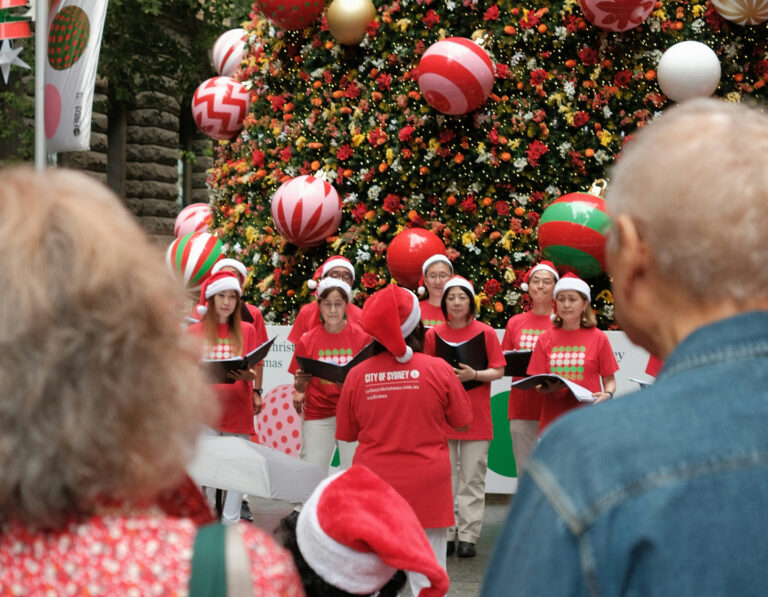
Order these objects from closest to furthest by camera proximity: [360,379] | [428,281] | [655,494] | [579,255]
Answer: [655,494], [360,379], [428,281], [579,255]

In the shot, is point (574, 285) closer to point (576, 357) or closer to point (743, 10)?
point (576, 357)

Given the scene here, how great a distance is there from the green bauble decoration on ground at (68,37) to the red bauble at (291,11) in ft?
10.8

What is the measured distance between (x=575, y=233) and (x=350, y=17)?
3.57 meters

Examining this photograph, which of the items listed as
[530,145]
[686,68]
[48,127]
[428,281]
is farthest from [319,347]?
[686,68]

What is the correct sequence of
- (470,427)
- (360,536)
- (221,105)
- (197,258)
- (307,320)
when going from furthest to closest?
(221,105), (197,258), (307,320), (470,427), (360,536)

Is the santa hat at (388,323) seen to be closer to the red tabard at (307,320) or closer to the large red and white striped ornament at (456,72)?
the red tabard at (307,320)

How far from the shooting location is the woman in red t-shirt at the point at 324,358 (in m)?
7.06

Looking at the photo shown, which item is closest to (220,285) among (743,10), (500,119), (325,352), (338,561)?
(325,352)

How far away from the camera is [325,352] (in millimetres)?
7195

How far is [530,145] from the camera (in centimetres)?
980

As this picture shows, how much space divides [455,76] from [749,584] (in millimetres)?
8356

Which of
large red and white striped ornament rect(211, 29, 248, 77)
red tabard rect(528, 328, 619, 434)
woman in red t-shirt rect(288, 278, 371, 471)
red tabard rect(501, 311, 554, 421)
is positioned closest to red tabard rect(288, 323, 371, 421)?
woman in red t-shirt rect(288, 278, 371, 471)

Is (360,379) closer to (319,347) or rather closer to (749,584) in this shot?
(319,347)

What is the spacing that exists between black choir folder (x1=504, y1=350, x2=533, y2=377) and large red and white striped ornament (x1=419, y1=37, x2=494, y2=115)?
10.3 ft
